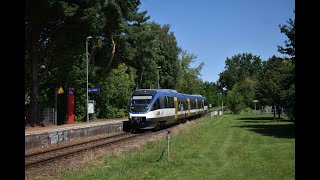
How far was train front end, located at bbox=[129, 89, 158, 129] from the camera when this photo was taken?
2792 centimetres

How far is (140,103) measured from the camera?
1123 inches

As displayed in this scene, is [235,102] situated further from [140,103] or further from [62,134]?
[62,134]

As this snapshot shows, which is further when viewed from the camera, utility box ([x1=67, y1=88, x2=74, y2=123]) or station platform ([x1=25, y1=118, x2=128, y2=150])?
utility box ([x1=67, y1=88, x2=74, y2=123])

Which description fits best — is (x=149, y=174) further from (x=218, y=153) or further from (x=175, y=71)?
(x=175, y=71)

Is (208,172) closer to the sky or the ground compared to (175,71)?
closer to the ground

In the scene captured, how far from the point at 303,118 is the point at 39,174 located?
449 inches

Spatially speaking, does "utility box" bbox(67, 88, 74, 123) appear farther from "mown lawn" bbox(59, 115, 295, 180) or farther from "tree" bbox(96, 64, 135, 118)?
"mown lawn" bbox(59, 115, 295, 180)

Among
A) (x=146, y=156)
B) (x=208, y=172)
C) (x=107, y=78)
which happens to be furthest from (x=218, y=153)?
(x=107, y=78)

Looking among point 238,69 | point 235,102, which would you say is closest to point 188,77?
point 235,102

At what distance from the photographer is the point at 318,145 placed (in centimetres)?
183

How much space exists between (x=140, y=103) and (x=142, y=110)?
0.77m

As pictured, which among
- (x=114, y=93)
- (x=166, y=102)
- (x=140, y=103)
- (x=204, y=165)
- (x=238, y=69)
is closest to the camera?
(x=204, y=165)

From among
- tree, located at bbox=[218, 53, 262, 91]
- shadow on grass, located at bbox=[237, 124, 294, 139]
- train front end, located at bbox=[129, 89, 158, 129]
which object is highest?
tree, located at bbox=[218, 53, 262, 91]

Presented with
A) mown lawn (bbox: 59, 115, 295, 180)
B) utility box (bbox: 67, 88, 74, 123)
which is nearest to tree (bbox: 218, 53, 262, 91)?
utility box (bbox: 67, 88, 74, 123)
